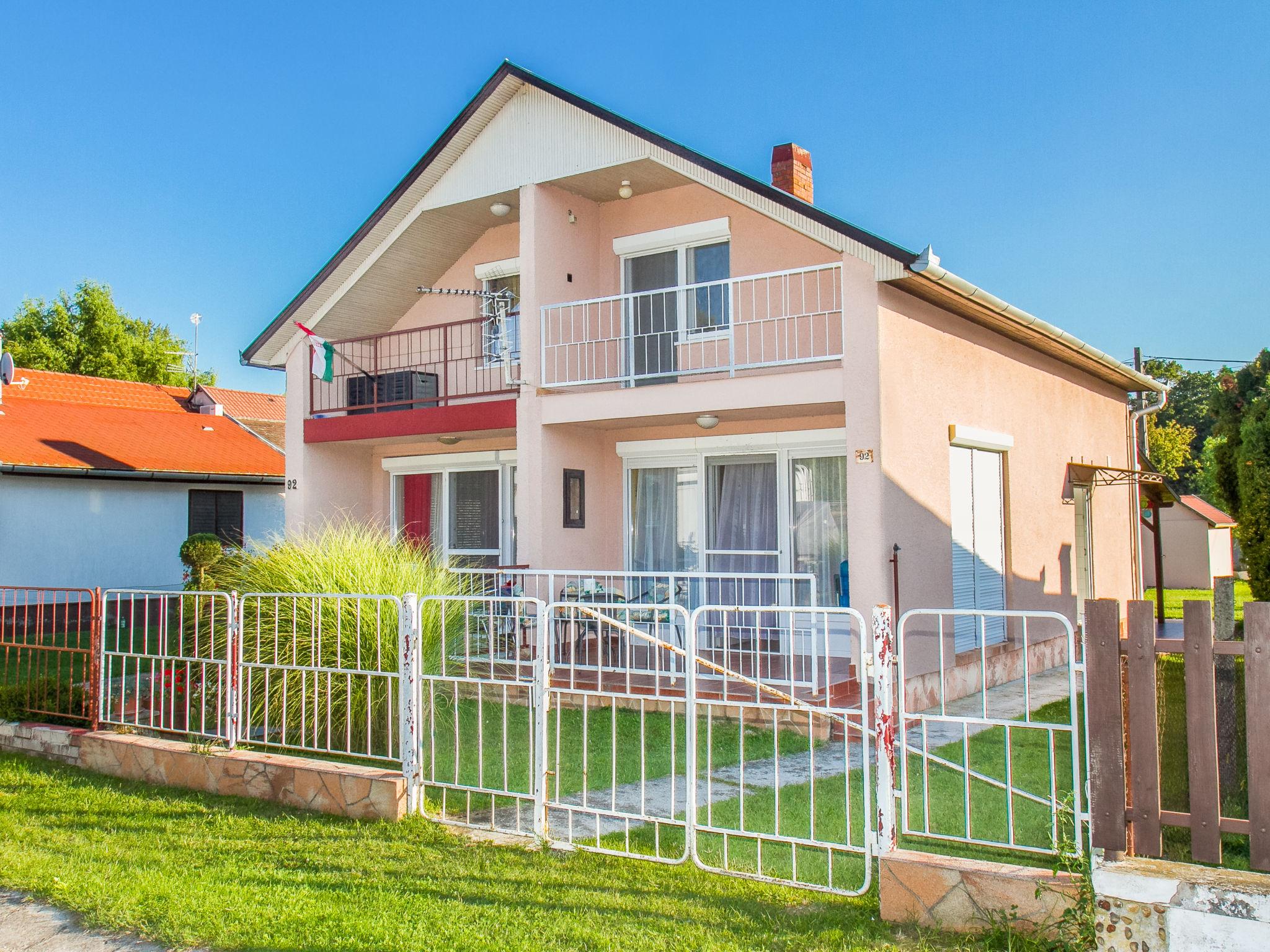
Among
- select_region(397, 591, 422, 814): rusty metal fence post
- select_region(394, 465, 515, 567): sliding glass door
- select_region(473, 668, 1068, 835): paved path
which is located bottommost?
select_region(473, 668, 1068, 835): paved path

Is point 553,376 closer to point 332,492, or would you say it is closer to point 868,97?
point 332,492

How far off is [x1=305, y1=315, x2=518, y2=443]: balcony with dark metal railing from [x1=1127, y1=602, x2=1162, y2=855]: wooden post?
938cm

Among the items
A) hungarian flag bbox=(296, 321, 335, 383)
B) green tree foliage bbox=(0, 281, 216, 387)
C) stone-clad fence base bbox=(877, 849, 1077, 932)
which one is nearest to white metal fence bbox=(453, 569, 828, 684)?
hungarian flag bbox=(296, 321, 335, 383)

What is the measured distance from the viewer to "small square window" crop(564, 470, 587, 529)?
500 inches

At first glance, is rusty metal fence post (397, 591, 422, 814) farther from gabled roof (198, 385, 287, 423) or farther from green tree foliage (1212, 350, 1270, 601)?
gabled roof (198, 385, 287, 423)

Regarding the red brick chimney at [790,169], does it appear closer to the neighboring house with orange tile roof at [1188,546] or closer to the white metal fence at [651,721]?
the white metal fence at [651,721]

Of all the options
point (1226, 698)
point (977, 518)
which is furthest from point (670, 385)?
point (1226, 698)

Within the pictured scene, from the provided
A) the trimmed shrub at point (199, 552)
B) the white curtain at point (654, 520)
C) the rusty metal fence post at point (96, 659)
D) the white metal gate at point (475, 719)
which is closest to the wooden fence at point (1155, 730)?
the white metal gate at point (475, 719)

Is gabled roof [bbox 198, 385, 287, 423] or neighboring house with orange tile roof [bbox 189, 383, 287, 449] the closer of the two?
neighboring house with orange tile roof [bbox 189, 383, 287, 449]

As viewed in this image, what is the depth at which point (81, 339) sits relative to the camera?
4156cm

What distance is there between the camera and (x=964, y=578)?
12086 millimetres

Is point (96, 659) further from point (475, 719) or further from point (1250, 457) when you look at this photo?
point (1250, 457)

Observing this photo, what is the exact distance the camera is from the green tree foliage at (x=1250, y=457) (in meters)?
9.71

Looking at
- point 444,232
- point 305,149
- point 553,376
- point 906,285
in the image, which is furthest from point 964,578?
point 305,149
